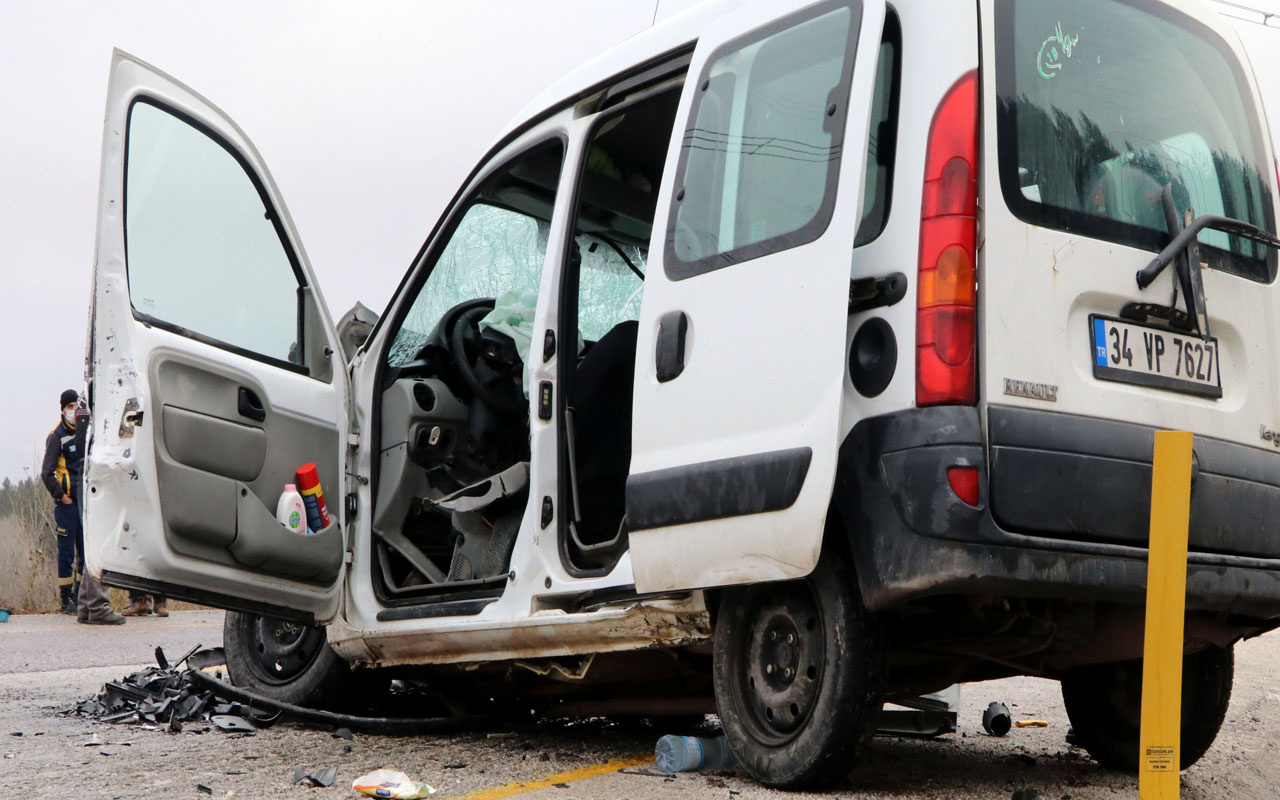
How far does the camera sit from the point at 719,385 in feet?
10.7

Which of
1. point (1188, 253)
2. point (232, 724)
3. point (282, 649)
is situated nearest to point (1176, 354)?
point (1188, 253)

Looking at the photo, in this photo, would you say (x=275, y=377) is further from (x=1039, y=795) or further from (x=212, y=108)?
(x=1039, y=795)

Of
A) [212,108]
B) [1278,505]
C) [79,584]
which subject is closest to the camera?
[1278,505]

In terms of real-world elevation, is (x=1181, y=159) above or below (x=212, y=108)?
below

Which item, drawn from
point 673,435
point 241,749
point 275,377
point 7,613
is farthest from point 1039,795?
point 7,613

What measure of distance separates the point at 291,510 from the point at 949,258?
268 centimetres

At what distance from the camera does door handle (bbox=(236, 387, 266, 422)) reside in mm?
4480

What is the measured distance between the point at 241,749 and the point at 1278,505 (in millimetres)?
3121

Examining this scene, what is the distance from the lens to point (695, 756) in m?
3.61

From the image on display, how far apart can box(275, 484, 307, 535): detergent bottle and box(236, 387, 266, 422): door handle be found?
281 mm

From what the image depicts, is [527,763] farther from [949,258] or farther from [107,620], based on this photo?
[107,620]

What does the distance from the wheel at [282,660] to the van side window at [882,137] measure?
9.24 feet

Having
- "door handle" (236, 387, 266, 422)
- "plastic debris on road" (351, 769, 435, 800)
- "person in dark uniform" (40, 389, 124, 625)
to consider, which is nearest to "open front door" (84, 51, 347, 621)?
"door handle" (236, 387, 266, 422)

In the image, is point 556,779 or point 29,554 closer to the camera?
point 556,779
